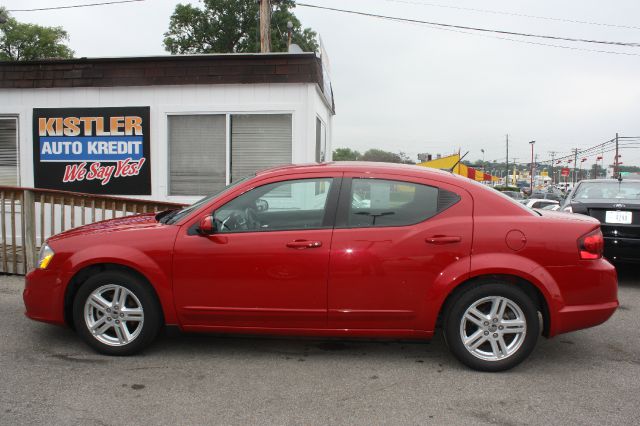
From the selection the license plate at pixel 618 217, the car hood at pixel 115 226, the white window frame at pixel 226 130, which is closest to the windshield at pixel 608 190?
the license plate at pixel 618 217

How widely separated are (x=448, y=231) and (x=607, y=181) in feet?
18.3

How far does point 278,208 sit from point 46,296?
197 cm

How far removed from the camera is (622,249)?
6.69 meters

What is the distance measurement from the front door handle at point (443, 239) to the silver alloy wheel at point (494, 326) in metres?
0.48

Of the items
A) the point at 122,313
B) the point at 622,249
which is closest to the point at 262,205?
the point at 122,313

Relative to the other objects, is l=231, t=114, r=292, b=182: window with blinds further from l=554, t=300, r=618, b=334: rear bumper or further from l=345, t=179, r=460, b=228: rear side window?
l=554, t=300, r=618, b=334: rear bumper

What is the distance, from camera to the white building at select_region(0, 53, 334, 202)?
855cm

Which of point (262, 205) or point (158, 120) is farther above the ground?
point (158, 120)

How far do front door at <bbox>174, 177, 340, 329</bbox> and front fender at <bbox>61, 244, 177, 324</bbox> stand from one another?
7cm

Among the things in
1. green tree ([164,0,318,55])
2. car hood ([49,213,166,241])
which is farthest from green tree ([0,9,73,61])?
car hood ([49,213,166,241])

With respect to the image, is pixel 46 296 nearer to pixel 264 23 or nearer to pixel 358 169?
pixel 358 169

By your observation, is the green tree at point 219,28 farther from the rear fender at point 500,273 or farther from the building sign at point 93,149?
the rear fender at point 500,273

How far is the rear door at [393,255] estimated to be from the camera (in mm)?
3848

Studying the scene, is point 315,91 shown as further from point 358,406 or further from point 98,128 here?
point 358,406
